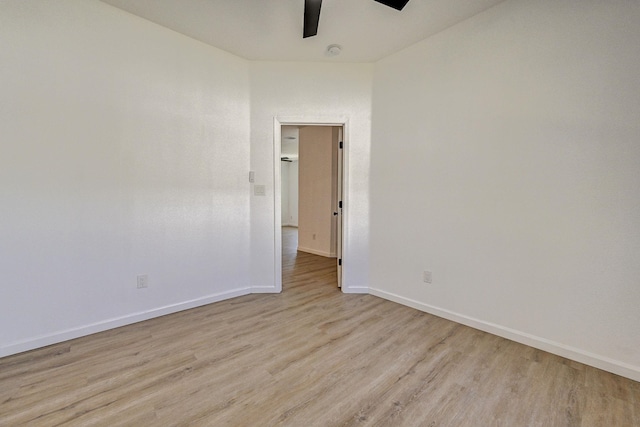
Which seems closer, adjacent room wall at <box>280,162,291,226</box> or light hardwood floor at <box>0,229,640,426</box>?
light hardwood floor at <box>0,229,640,426</box>

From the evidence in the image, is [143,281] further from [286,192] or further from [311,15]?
[286,192]

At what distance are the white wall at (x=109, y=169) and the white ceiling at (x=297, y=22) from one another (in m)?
0.22

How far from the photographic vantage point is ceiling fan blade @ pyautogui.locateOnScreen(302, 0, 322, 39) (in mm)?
1957

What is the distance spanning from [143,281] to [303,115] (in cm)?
243

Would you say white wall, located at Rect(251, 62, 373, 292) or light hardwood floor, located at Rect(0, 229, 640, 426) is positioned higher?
white wall, located at Rect(251, 62, 373, 292)

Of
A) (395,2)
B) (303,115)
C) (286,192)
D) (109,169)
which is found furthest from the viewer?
(286,192)

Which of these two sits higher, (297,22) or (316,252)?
(297,22)

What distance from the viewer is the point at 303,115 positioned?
322cm

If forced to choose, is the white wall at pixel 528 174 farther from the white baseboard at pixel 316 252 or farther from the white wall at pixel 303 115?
the white baseboard at pixel 316 252

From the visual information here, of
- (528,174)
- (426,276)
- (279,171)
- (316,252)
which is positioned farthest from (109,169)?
(316,252)

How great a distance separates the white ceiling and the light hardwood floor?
9.21ft

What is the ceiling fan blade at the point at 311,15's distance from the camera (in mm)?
1957

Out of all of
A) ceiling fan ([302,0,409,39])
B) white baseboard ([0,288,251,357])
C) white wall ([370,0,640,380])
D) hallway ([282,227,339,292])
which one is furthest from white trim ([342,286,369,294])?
ceiling fan ([302,0,409,39])

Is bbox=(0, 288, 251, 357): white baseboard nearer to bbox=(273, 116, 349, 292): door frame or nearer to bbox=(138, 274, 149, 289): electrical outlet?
bbox=(138, 274, 149, 289): electrical outlet
